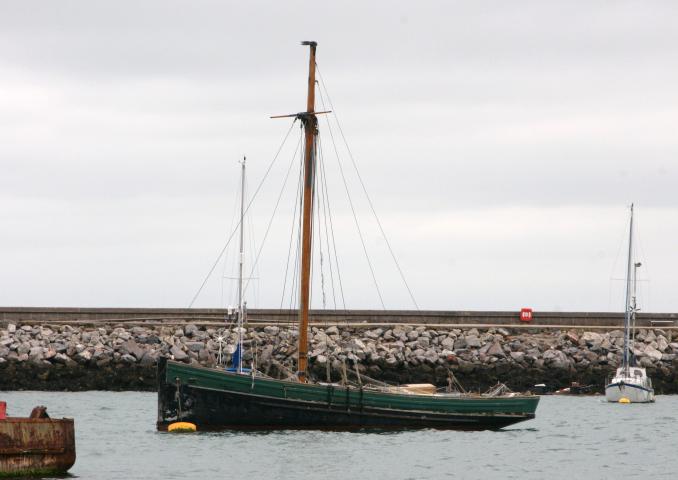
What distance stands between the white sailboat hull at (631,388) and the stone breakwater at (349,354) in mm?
3222

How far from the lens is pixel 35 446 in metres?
31.2

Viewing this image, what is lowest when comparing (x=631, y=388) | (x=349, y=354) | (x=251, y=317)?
(x=631, y=388)

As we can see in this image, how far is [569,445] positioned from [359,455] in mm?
9009

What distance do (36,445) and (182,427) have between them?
42.2ft

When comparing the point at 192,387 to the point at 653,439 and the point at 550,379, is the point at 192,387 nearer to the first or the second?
the point at 653,439

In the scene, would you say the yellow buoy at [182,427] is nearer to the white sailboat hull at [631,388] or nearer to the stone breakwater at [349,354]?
the stone breakwater at [349,354]

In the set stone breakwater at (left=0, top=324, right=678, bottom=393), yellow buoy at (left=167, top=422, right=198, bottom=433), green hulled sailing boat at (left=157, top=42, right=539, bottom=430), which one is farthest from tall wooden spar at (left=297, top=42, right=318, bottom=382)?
stone breakwater at (left=0, top=324, right=678, bottom=393)

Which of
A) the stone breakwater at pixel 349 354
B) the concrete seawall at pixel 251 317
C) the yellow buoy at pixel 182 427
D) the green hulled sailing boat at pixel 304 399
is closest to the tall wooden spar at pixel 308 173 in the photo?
the green hulled sailing boat at pixel 304 399

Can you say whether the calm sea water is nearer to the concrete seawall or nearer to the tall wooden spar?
the tall wooden spar

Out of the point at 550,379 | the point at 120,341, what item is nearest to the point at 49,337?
the point at 120,341

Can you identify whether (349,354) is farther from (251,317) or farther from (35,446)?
(35,446)

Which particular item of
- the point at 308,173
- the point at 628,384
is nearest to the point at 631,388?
the point at 628,384

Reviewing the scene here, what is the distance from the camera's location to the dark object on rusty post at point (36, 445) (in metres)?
30.6

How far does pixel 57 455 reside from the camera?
31.9 meters
